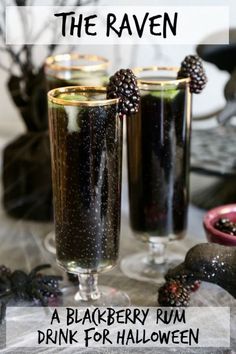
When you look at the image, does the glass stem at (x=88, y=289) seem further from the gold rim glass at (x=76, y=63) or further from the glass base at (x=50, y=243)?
the gold rim glass at (x=76, y=63)

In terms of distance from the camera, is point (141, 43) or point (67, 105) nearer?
point (67, 105)

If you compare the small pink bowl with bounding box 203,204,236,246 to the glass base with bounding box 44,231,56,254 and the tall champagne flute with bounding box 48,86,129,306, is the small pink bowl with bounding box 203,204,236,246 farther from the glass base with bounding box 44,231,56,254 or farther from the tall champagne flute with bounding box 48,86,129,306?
the glass base with bounding box 44,231,56,254

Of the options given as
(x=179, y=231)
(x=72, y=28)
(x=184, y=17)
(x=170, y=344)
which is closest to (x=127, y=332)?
(x=170, y=344)

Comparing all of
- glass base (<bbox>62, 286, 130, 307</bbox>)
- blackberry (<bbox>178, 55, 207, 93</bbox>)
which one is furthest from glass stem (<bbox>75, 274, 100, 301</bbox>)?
blackberry (<bbox>178, 55, 207, 93</bbox>)

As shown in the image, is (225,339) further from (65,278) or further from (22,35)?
(22,35)

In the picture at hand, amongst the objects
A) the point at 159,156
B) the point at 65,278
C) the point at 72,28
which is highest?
the point at 72,28

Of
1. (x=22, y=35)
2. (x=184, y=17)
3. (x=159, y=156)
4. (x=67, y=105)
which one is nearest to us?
(x=67, y=105)

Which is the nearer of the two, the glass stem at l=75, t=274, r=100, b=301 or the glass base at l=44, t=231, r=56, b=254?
the glass stem at l=75, t=274, r=100, b=301
